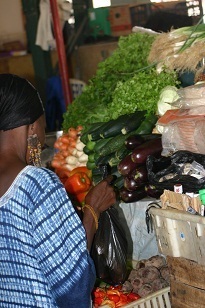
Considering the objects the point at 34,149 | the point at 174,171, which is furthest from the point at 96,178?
the point at 34,149

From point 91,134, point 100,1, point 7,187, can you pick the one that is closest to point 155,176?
point 7,187

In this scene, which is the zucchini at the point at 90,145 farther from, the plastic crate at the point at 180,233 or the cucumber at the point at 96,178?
the plastic crate at the point at 180,233

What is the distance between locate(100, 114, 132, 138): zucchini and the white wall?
603 centimetres

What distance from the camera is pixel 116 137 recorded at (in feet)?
17.1

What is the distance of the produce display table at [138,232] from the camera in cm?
495

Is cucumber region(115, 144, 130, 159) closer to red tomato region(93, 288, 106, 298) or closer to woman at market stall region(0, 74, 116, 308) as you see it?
red tomato region(93, 288, 106, 298)

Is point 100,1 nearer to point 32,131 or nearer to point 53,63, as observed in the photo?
point 53,63

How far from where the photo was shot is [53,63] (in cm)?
1072

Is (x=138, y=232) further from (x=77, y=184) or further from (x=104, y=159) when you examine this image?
(x=77, y=184)

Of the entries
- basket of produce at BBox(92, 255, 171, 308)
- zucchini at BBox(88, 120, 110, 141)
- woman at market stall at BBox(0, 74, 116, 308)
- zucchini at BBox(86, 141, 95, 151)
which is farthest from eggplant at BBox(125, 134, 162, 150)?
woman at market stall at BBox(0, 74, 116, 308)

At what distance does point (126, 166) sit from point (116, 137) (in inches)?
22.3

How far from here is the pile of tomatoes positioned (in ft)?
14.3

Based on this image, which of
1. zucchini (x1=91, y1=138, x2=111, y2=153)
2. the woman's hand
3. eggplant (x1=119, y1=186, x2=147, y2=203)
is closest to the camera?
the woman's hand

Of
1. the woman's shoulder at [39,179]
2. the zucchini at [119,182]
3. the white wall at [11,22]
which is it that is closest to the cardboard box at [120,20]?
the white wall at [11,22]
